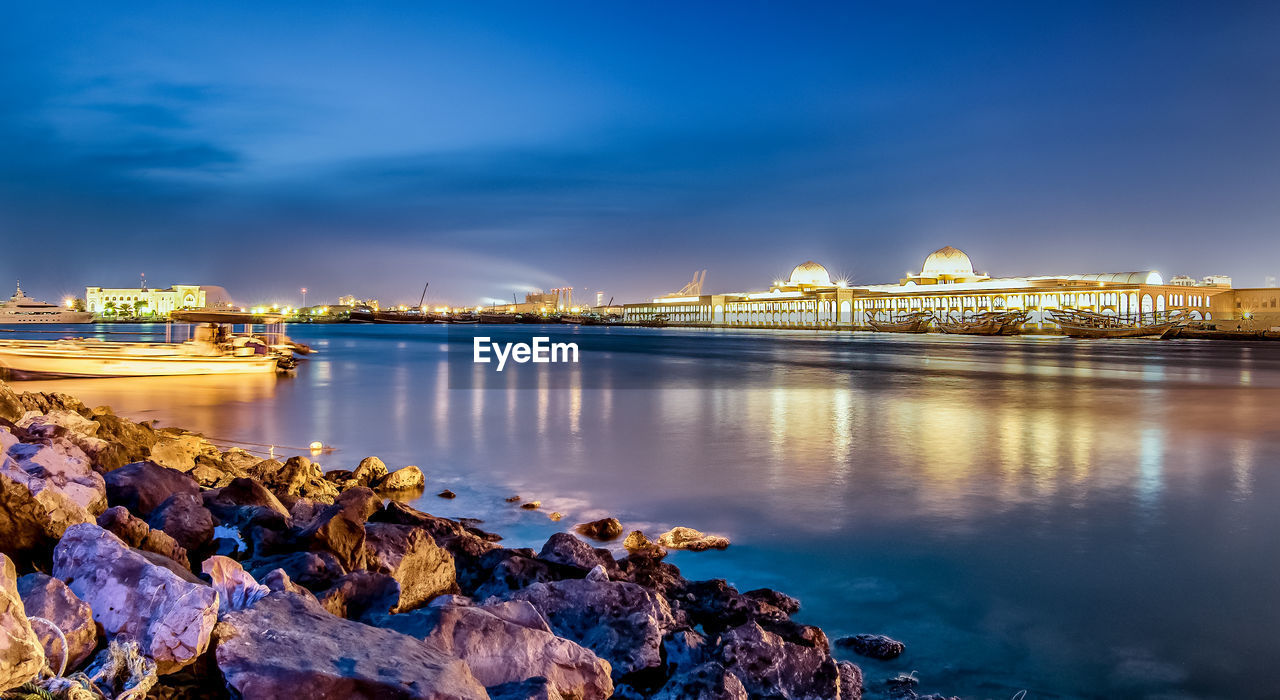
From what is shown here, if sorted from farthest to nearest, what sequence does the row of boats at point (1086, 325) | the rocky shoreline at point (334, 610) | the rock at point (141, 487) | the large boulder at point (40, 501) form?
1. the row of boats at point (1086, 325)
2. the rock at point (141, 487)
3. the large boulder at point (40, 501)
4. the rocky shoreline at point (334, 610)

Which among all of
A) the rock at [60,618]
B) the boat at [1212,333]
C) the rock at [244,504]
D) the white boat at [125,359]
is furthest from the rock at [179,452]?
the boat at [1212,333]

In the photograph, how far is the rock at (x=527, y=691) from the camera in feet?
9.80

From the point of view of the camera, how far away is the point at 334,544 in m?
4.37

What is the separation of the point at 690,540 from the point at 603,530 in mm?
768

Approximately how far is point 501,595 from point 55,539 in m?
2.24

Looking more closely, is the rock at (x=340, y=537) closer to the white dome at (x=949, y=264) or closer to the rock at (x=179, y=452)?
the rock at (x=179, y=452)

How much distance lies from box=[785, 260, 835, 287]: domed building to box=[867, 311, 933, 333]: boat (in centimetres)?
2648

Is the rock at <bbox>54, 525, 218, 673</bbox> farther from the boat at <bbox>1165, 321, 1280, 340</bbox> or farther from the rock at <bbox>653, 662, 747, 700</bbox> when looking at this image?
the boat at <bbox>1165, 321, 1280, 340</bbox>

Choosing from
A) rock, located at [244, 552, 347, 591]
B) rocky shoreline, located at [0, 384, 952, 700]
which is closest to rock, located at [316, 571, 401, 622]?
rocky shoreline, located at [0, 384, 952, 700]

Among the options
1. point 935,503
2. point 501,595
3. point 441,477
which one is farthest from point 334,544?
point 935,503

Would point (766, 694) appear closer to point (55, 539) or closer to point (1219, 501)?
point (55, 539)

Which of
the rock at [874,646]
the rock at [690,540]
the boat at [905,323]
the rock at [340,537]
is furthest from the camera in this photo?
the boat at [905,323]

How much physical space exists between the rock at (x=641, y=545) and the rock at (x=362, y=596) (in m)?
2.17

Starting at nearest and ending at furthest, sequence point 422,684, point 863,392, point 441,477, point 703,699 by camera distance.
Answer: point 422,684 → point 703,699 → point 441,477 → point 863,392
